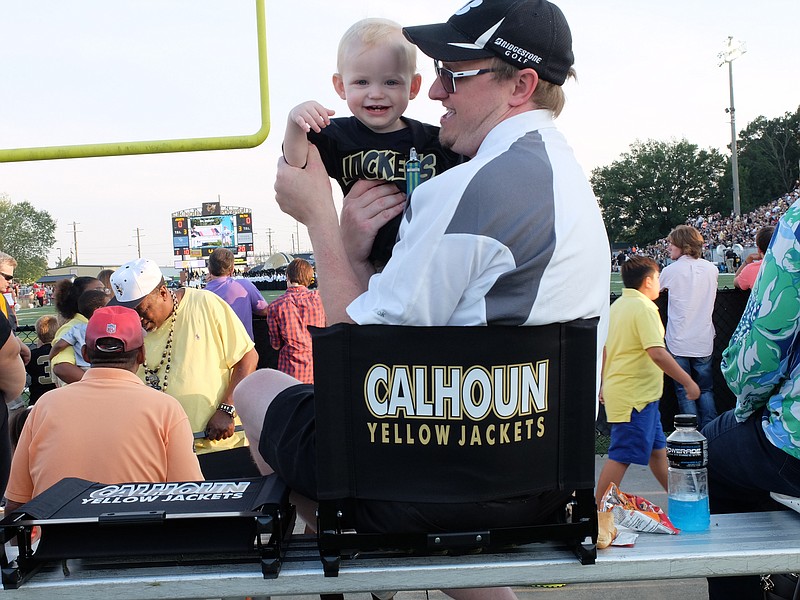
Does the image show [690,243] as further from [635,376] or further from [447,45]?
[447,45]

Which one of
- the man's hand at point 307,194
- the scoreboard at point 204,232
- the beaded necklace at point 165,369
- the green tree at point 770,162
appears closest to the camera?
the man's hand at point 307,194

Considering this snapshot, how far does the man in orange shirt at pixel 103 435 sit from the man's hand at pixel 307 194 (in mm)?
964

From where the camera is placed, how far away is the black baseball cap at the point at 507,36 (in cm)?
202

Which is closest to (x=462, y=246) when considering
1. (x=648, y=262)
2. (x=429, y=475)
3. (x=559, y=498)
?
(x=429, y=475)

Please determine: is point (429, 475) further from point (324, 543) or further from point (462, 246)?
point (462, 246)

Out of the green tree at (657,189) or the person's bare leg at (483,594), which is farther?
the green tree at (657,189)

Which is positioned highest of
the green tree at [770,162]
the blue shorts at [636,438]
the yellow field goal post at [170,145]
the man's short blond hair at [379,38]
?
the green tree at [770,162]

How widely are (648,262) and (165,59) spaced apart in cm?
372

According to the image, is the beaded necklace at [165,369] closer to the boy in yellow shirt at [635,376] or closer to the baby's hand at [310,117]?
the baby's hand at [310,117]

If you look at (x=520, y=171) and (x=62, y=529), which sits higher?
(x=520, y=171)

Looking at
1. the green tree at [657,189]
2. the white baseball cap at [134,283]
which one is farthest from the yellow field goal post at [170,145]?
the green tree at [657,189]

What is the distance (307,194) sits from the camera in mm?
2520

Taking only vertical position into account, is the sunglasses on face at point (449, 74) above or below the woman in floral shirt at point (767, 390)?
above

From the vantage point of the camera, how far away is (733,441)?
253 cm
